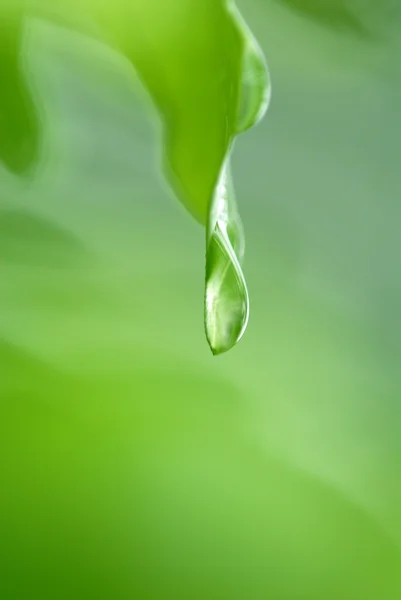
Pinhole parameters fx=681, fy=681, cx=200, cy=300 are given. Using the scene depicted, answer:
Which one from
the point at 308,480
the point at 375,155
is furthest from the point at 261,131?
the point at 308,480

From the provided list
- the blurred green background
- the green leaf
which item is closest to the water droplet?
the green leaf

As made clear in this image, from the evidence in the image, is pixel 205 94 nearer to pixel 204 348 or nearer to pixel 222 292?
pixel 222 292

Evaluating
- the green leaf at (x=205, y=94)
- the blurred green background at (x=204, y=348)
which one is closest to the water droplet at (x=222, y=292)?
the green leaf at (x=205, y=94)

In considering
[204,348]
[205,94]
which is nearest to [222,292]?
[205,94]

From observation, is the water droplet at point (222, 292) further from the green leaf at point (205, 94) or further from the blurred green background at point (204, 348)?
the blurred green background at point (204, 348)

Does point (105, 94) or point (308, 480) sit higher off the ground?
point (105, 94)

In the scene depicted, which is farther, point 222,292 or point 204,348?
point 204,348

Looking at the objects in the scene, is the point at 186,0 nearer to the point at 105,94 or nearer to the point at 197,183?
the point at 197,183

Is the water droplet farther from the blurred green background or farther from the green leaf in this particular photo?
the blurred green background
